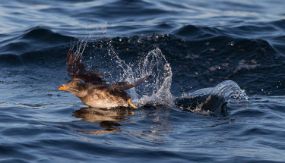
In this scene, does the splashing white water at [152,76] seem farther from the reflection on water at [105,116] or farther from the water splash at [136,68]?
the reflection on water at [105,116]

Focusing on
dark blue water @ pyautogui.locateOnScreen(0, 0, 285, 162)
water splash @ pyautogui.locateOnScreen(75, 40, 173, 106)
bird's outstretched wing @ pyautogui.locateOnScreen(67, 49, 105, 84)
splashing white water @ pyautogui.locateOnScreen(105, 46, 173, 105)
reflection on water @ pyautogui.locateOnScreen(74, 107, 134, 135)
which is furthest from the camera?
water splash @ pyautogui.locateOnScreen(75, 40, 173, 106)

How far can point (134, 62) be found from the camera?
12797mm

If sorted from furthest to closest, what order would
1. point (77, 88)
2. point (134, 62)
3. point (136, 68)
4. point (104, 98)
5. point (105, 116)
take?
point (134, 62)
point (136, 68)
point (104, 98)
point (77, 88)
point (105, 116)

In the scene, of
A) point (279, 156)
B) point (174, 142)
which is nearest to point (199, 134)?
point (174, 142)

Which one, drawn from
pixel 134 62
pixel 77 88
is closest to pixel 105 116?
pixel 77 88

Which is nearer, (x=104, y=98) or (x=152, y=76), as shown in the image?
(x=104, y=98)

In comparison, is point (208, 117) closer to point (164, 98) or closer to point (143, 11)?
point (164, 98)

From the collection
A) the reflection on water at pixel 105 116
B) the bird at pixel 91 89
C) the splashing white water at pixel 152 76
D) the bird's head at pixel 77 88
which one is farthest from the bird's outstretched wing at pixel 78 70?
the splashing white water at pixel 152 76

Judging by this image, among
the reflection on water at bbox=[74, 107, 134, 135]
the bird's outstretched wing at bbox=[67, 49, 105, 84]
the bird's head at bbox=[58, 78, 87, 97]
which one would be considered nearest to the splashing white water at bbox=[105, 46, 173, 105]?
the reflection on water at bbox=[74, 107, 134, 135]

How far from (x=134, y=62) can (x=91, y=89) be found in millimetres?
2831

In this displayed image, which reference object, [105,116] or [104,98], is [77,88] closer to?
[104,98]

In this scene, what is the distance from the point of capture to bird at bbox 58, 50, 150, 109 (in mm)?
10039

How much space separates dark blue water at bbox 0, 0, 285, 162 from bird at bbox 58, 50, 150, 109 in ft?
0.48

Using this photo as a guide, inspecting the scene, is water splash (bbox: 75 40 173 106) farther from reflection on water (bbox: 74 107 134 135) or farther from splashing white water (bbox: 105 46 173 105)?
reflection on water (bbox: 74 107 134 135)
